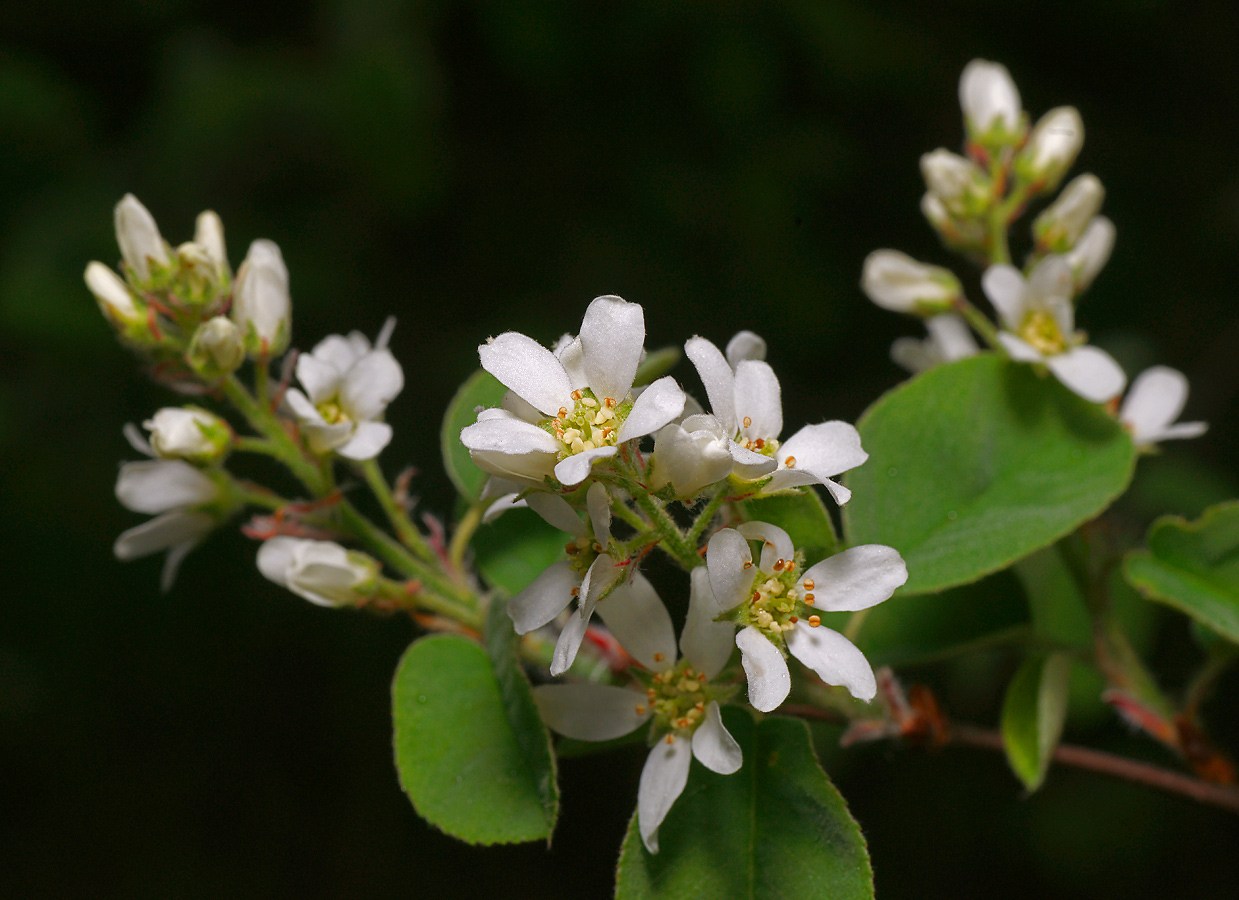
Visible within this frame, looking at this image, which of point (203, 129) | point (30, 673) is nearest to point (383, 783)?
point (30, 673)

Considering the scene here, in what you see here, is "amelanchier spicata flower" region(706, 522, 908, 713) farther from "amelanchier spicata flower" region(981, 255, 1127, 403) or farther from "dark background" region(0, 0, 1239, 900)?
"dark background" region(0, 0, 1239, 900)

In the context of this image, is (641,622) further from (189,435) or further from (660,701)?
(189,435)

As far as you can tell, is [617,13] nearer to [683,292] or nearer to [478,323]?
[683,292]

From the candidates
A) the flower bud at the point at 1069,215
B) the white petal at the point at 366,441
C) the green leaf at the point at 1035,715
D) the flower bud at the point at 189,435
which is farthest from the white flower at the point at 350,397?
the flower bud at the point at 1069,215

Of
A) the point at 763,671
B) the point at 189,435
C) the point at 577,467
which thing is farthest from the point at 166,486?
the point at 763,671

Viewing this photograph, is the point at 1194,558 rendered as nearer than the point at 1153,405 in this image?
Yes

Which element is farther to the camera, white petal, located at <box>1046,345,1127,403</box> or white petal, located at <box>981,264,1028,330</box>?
white petal, located at <box>981,264,1028,330</box>

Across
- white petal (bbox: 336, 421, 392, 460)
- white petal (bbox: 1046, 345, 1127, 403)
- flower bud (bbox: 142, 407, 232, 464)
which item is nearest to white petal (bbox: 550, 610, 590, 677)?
white petal (bbox: 336, 421, 392, 460)
